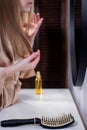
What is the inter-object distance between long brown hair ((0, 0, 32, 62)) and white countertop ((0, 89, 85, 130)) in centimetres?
22

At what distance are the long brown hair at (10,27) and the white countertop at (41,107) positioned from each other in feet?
0.74

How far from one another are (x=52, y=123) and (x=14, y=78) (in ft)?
1.28

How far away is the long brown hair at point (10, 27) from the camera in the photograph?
114 cm

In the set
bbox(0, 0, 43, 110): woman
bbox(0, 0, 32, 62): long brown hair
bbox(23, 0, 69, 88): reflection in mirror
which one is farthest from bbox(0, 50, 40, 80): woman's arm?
bbox(23, 0, 69, 88): reflection in mirror

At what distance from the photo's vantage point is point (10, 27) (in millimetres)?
1153

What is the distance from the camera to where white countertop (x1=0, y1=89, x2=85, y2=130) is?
104cm

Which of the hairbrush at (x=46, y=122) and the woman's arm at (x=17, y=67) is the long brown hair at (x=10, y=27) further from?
the hairbrush at (x=46, y=122)

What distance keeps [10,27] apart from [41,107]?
1.24ft

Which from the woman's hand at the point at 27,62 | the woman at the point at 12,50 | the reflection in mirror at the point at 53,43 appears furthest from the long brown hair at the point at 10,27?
the reflection in mirror at the point at 53,43

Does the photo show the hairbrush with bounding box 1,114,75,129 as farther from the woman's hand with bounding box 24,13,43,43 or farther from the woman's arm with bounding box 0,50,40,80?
the woman's hand with bounding box 24,13,43,43

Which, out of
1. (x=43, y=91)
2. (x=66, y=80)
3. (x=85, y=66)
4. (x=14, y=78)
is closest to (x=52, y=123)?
(x=85, y=66)

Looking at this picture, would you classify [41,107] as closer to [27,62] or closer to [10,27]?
[27,62]

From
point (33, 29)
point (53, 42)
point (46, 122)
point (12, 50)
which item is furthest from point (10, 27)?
point (53, 42)

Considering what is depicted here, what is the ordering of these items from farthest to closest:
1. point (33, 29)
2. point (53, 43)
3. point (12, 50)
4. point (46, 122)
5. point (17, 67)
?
1. point (53, 43)
2. point (33, 29)
3. point (12, 50)
4. point (17, 67)
5. point (46, 122)
